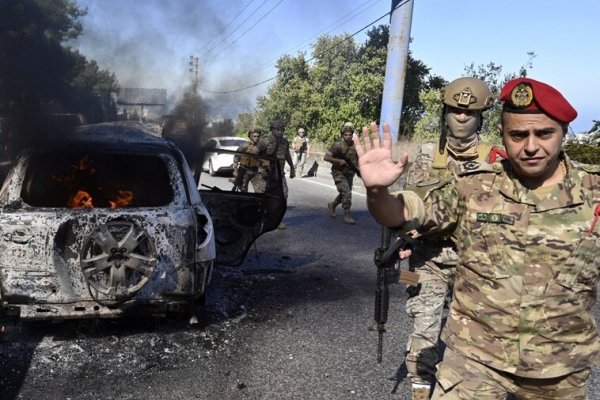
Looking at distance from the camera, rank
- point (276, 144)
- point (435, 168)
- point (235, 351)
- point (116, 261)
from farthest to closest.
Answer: point (276, 144) → point (235, 351) → point (116, 261) → point (435, 168)

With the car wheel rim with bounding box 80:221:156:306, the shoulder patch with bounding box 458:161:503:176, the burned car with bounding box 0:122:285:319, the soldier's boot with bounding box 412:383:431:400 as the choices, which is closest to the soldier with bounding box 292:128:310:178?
the burned car with bounding box 0:122:285:319

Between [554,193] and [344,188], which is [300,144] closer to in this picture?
[344,188]

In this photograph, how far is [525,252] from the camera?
1.97m

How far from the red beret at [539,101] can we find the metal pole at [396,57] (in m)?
10.0

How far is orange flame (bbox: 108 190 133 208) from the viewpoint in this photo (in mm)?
5023

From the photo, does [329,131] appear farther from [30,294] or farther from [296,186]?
[30,294]

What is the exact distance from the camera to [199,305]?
4.59 metres

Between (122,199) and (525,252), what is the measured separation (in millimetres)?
4047

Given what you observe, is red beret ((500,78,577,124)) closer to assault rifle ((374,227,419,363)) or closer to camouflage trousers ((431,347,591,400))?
camouflage trousers ((431,347,591,400))

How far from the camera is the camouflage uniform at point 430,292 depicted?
3266 mm

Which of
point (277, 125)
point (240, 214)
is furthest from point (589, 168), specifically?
point (277, 125)

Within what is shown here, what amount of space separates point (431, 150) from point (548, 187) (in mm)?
1676

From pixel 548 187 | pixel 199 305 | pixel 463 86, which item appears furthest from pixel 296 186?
pixel 548 187

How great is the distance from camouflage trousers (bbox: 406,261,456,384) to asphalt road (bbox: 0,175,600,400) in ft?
1.27
